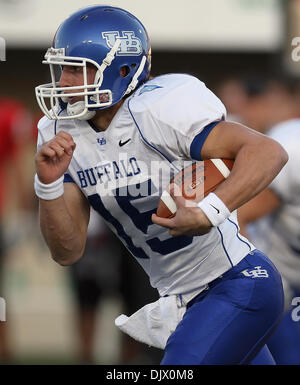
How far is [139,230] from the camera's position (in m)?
3.67

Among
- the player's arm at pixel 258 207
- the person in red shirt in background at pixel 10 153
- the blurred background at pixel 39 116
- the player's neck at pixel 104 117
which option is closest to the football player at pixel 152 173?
the player's neck at pixel 104 117

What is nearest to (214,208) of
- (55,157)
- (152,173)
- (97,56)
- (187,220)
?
(187,220)

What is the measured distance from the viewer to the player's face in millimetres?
3566

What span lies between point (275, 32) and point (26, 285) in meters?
3.83

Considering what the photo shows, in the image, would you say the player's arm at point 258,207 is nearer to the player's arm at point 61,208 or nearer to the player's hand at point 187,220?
the player's arm at point 61,208

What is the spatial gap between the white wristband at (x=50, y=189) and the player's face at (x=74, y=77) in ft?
1.03

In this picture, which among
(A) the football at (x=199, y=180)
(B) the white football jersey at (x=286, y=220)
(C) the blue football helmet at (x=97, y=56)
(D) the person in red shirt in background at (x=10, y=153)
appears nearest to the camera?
(A) the football at (x=199, y=180)

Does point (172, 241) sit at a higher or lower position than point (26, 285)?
higher

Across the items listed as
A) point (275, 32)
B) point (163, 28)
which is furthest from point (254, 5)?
point (163, 28)

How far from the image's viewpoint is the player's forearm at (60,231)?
371cm

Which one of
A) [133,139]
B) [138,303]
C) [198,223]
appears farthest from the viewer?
[138,303]

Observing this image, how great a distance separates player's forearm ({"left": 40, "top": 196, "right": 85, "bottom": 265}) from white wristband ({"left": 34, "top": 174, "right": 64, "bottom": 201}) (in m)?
0.02

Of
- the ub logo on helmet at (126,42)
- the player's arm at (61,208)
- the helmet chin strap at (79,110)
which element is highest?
the ub logo on helmet at (126,42)

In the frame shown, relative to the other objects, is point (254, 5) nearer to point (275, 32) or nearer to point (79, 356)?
point (275, 32)
